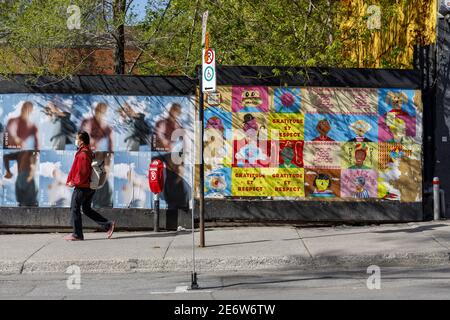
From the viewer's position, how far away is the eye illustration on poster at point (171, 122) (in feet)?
44.2

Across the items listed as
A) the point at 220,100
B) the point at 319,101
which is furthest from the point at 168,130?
the point at 319,101

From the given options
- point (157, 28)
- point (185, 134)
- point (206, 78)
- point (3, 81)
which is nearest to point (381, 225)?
point (185, 134)

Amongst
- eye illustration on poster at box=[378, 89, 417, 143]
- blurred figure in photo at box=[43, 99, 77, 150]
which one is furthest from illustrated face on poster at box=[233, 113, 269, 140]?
blurred figure in photo at box=[43, 99, 77, 150]

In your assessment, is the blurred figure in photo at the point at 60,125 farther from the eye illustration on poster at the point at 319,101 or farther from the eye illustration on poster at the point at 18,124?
the eye illustration on poster at the point at 319,101

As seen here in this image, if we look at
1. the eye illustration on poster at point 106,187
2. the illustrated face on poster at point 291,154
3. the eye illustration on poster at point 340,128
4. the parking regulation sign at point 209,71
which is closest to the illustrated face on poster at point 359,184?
the eye illustration on poster at point 340,128

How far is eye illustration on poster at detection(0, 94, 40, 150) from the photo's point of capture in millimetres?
13555

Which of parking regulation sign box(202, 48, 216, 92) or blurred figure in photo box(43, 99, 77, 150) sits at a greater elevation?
parking regulation sign box(202, 48, 216, 92)

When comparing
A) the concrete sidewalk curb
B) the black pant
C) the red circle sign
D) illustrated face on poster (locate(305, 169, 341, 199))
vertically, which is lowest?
the concrete sidewalk curb

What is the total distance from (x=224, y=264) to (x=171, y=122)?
3726mm

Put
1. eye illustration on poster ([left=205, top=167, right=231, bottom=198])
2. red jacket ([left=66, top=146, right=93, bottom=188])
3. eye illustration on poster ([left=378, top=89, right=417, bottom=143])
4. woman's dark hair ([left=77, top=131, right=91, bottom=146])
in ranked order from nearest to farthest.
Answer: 1. red jacket ([left=66, top=146, right=93, bottom=188])
2. woman's dark hair ([left=77, top=131, right=91, bottom=146])
3. eye illustration on poster ([left=378, top=89, right=417, bottom=143])
4. eye illustration on poster ([left=205, top=167, right=231, bottom=198])

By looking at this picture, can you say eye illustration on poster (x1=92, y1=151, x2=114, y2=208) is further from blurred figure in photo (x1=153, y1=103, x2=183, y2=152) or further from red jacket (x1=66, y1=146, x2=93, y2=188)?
red jacket (x1=66, y1=146, x2=93, y2=188)

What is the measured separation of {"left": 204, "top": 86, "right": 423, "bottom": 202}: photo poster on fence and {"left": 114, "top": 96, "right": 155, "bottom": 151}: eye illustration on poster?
1088 mm

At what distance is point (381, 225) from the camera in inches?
532

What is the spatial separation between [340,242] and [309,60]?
3.85 m
